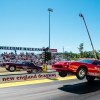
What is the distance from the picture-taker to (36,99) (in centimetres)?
835

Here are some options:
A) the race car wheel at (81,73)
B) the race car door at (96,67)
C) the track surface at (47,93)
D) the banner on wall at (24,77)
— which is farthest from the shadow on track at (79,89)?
the banner on wall at (24,77)

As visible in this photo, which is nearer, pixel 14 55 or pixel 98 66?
pixel 98 66

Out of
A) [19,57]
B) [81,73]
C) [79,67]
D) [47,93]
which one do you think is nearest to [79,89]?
[81,73]

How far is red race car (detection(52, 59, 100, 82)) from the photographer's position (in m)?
10.5

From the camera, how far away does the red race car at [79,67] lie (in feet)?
34.6

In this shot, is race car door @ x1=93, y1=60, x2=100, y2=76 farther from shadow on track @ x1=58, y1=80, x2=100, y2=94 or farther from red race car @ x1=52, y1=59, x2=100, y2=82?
shadow on track @ x1=58, y1=80, x2=100, y2=94

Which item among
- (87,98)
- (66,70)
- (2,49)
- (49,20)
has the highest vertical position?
(49,20)

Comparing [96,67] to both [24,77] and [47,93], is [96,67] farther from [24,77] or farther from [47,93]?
[24,77]

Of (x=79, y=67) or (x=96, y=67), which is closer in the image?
(x=79, y=67)

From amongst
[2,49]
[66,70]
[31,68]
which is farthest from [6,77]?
[2,49]

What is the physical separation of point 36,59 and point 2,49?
383 inches

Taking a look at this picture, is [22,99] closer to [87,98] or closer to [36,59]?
[87,98]

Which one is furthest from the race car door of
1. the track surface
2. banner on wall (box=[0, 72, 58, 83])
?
banner on wall (box=[0, 72, 58, 83])

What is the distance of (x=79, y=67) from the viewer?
10961 millimetres
